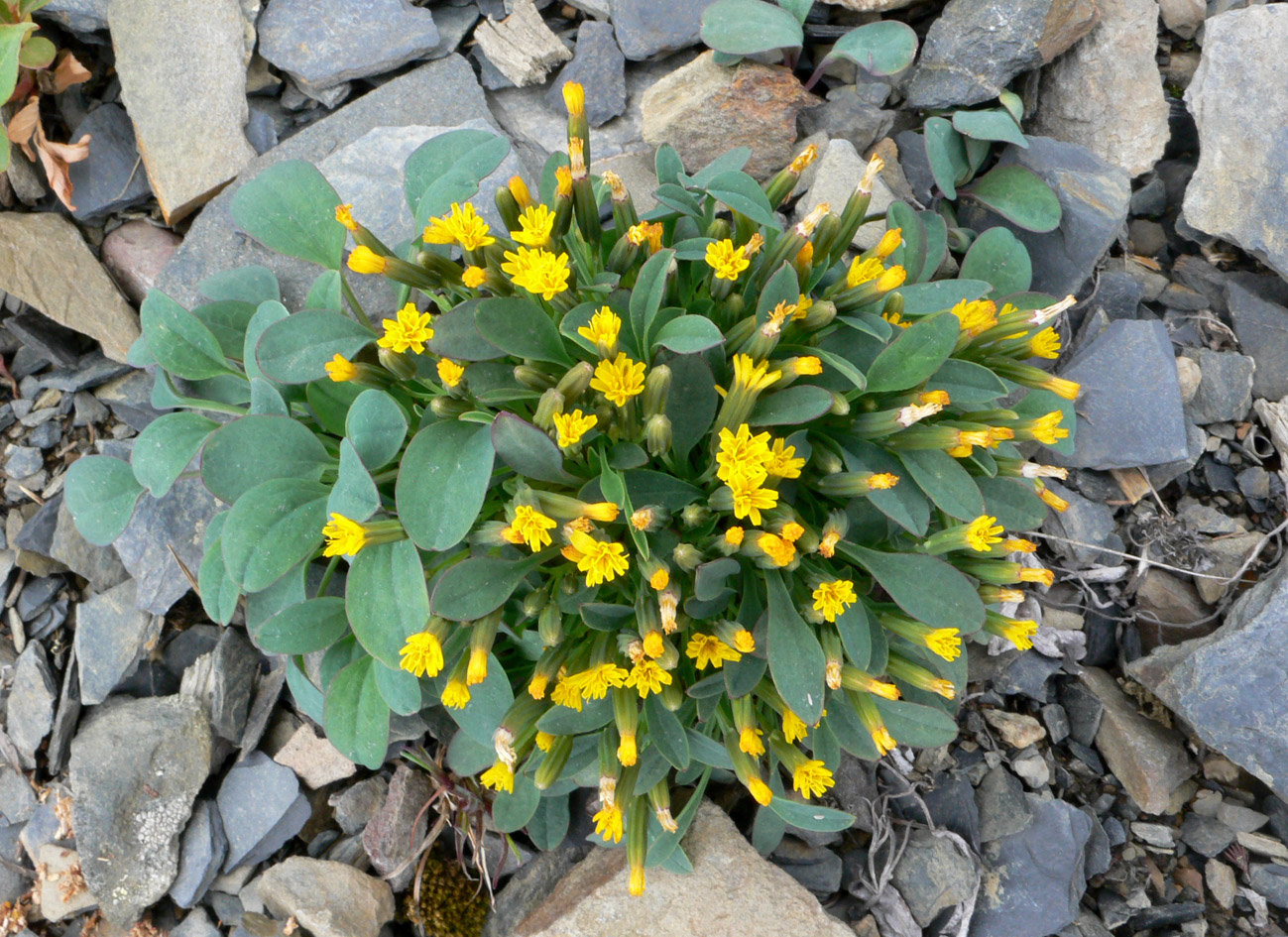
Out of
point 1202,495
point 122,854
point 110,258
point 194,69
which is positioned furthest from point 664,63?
point 122,854

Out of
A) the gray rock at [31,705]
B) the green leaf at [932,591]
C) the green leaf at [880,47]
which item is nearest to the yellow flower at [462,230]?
the green leaf at [932,591]

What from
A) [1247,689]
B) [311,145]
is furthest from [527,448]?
[1247,689]

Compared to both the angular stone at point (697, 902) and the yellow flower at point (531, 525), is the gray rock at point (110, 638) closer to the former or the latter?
the angular stone at point (697, 902)

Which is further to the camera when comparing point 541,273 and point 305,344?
point 305,344

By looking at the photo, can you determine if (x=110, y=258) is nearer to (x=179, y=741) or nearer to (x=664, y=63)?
(x=179, y=741)

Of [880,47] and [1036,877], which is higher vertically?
[880,47]

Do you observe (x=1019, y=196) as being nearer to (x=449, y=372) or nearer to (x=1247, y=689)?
(x=1247, y=689)
